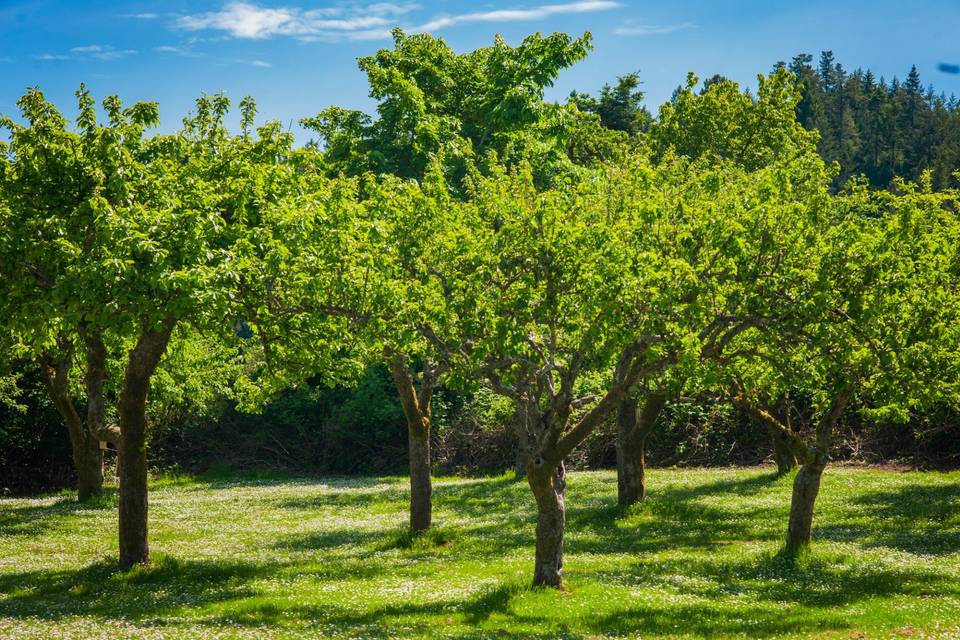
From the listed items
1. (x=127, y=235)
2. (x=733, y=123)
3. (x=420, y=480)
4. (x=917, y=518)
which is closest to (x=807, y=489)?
(x=917, y=518)

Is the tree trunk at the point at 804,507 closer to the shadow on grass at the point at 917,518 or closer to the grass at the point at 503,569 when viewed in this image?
the grass at the point at 503,569

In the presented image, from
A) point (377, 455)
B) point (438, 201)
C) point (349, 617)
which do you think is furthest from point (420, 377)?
point (377, 455)

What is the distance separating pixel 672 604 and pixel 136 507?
13.1 meters

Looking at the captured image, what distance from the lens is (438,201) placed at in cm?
2031

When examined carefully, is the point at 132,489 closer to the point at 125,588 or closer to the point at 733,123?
the point at 125,588

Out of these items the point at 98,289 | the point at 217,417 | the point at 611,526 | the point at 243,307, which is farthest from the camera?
the point at 217,417

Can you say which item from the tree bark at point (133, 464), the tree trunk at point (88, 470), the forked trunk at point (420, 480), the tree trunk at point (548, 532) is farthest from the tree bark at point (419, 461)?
the tree trunk at point (88, 470)

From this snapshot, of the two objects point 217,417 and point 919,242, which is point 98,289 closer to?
point 919,242

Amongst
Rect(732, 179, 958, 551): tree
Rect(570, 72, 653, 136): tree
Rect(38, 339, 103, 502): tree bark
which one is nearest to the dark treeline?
Rect(570, 72, 653, 136): tree

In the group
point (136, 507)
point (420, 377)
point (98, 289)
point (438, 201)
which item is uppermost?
point (438, 201)

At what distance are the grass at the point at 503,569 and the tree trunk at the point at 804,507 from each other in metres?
0.54

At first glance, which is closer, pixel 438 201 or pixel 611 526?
pixel 438 201

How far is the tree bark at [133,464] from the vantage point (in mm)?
21891

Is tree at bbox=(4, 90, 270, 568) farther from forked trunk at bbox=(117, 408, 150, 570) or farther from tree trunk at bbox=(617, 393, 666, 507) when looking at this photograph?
tree trunk at bbox=(617, 393, 666, 507)
